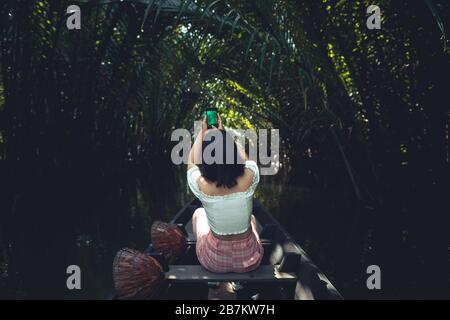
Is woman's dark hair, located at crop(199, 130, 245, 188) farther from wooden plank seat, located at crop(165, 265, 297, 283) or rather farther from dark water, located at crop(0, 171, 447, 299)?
dark water, located at crop(0, 171, 447, 299)

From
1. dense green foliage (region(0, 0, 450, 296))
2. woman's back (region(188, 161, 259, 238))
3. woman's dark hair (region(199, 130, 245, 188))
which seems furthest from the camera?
dense green foliage (region(0, 0, 450, 296))

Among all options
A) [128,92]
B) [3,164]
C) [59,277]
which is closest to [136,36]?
[128,92]

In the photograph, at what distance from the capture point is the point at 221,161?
2352 mm

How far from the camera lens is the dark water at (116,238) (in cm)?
360

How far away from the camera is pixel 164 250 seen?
2.91 metres

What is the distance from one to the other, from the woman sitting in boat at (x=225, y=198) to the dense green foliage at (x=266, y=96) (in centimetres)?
146

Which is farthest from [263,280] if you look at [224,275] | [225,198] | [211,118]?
[211,118]

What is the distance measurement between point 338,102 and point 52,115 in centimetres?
422

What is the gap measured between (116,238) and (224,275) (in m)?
3.08

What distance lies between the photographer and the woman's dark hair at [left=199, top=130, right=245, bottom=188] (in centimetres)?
231

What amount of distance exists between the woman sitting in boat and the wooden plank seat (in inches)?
1.8

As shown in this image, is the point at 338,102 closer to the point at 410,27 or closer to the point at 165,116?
the point at 410,27

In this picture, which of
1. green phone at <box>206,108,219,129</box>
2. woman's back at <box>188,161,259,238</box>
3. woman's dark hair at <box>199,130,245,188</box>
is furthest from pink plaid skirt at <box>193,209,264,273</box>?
green phone at <box>206,108,219,129</box>

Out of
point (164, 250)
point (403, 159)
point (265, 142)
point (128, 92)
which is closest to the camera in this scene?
point (164, 250)
